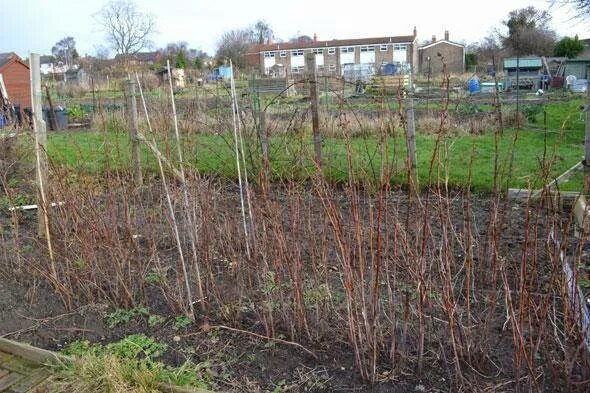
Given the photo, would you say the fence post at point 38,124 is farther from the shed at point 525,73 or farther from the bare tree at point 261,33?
the bare tree at point 261,33

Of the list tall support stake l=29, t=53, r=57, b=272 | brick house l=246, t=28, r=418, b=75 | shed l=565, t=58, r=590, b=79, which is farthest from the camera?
brick house l=246, t=28, r=418, b=75

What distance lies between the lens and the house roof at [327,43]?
189 ft

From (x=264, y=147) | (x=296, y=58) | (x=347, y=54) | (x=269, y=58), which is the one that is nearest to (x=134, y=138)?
(x=264, y=147)

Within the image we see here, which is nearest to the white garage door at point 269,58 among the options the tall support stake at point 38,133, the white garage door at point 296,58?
the white garage door at point 296,58

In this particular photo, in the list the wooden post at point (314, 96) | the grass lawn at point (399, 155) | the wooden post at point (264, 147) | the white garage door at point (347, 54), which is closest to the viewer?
the wooden post at point (264, 147)

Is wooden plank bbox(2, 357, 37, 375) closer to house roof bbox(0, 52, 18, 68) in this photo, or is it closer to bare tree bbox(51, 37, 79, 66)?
house roof bbox(0, 52, 18, 68)

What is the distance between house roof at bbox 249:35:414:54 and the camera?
189 ft

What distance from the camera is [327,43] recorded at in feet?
193

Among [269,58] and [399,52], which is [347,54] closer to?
[399,52]

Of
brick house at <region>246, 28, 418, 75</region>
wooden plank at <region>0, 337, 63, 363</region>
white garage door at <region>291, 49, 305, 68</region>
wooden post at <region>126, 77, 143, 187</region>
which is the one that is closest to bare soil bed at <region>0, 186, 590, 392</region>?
wooden plank at <region>0, 337, 63, 363</region>

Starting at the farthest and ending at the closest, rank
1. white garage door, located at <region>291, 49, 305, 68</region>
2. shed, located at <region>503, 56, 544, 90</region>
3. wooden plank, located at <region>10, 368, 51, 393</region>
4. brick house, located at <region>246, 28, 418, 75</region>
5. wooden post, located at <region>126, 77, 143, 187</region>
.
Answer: white garage door, located at <region>291, 49, 305, 68</region>, brick house, located at <region>246, 28, 418, 75</region>, shed, located at <region>503, 56, 544, 90</region>, wooden post, located at <region>126, 77, 143, 187</region>, wooden plank, located at <region>10, 368, 51, 393</region>

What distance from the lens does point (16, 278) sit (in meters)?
4.61

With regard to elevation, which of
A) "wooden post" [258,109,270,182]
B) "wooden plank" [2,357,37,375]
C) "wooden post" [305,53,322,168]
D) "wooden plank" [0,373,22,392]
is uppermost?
"wooden post" [305,53,322,168]

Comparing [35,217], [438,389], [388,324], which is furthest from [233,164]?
[438,389]
